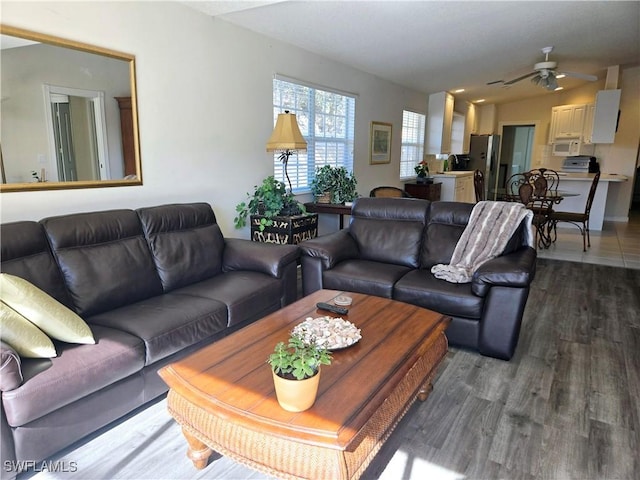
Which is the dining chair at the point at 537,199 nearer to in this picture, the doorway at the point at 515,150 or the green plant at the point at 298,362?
the green plant at the point at 298,362

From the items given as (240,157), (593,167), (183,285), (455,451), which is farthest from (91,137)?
(593,167)

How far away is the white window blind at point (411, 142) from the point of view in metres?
7.03

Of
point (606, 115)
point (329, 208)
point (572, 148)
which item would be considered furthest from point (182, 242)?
point (572, 148)

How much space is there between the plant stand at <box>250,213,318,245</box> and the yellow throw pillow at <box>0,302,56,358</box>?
85.0 inches

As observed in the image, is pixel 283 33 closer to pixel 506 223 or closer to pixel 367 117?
pixel 367 117

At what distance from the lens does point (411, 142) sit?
7340 millimetres

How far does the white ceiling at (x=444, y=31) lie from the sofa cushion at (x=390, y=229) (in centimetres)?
160

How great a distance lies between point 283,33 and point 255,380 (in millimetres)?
3371

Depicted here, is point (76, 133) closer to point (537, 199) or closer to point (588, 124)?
point (537, 199)

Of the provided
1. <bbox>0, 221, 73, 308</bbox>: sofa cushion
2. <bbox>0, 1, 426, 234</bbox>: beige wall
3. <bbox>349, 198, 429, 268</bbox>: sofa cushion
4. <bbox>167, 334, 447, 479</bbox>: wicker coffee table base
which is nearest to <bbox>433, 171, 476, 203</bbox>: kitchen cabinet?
<bbox>0, 1, 426, 234</bbox>: beige wall

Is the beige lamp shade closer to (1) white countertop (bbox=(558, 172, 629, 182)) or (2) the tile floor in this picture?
(2) the tile floor

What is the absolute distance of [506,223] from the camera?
297 centimetres

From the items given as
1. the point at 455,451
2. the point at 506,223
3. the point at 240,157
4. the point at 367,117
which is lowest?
the point at 455,451

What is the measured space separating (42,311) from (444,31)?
4.02m
